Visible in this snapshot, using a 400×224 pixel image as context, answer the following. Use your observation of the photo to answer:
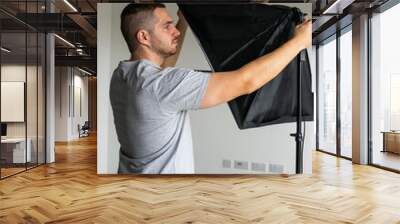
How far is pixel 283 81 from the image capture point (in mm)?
5785

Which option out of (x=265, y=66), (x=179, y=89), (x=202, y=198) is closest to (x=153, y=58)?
(x=179, y=89)

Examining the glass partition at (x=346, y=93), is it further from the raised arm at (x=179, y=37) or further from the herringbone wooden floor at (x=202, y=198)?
the raised arm at (x=179, y=37)

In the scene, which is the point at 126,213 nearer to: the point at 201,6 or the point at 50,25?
the point at 201,6

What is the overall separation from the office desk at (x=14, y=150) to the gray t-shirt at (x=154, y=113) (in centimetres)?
253

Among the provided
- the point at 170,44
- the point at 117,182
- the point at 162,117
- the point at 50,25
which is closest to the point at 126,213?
the point at 162,117

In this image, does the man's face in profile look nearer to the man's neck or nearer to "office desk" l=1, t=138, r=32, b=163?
the man's neck

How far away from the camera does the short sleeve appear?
439 centimetres

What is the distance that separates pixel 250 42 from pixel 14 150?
463 centimetres

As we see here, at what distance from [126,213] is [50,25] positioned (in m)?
5.01

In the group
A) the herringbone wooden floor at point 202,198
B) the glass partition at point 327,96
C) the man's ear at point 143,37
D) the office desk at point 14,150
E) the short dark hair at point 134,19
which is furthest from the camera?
the glass partition at point 327,96

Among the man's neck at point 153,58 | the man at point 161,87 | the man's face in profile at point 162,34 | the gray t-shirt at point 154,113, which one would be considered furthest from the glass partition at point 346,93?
the man's neck at point 153,58

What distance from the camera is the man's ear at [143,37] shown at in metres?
4.93

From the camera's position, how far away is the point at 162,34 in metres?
4.98

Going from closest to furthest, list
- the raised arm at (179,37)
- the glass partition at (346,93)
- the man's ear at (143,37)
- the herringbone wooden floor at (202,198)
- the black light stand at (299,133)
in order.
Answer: the herringbone wooden floor at (202,198) → the man's ear at (143,37) → the raised arm at (179,37) → the black light stand at (299,133) → the glass partition at (346,93)
